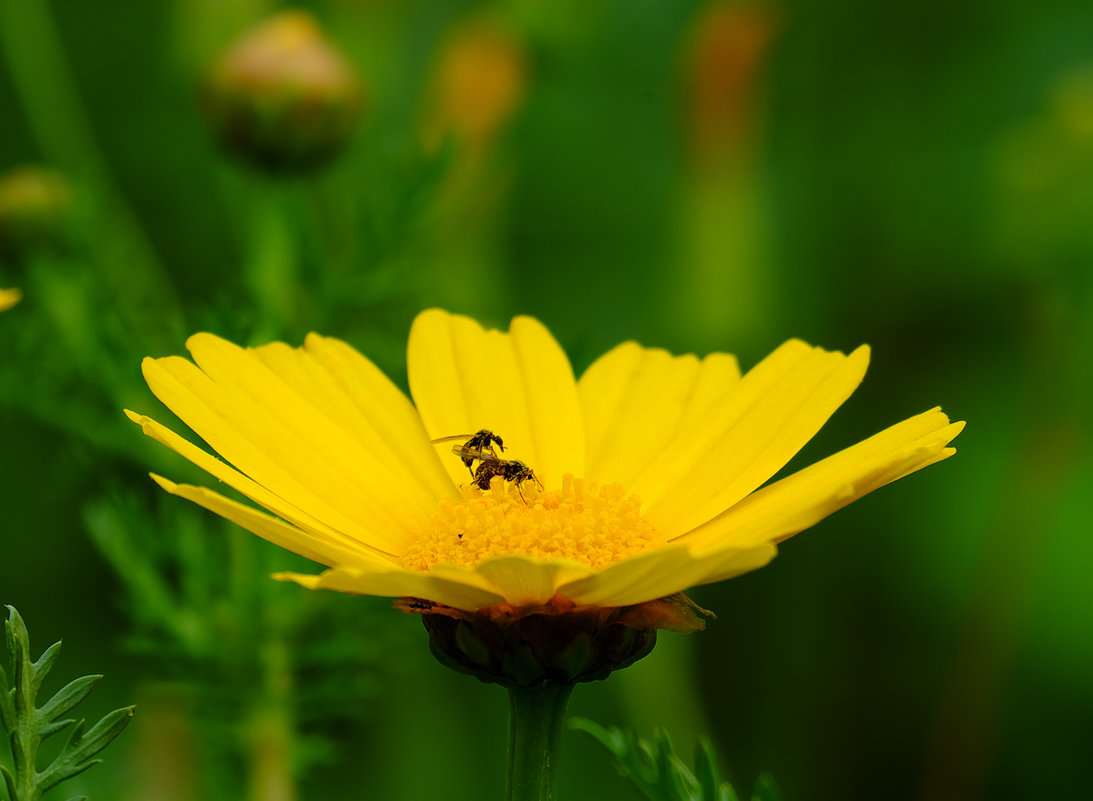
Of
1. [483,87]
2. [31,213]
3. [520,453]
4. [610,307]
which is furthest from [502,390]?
[610,307]

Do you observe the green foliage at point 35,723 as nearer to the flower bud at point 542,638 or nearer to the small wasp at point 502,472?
the flower bud at point 542,638

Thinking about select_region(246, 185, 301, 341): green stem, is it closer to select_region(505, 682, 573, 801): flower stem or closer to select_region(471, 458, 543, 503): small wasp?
select_region(471, 458, 543, 503): small wasp

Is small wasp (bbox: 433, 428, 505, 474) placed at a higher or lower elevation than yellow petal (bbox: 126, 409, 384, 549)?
higher

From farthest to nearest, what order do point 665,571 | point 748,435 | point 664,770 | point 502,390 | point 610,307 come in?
1. point 610,307
2. point 502,390
3. point 748,435
4. point 664,770
5. point 665,571

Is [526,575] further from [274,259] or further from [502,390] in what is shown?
[274,259]

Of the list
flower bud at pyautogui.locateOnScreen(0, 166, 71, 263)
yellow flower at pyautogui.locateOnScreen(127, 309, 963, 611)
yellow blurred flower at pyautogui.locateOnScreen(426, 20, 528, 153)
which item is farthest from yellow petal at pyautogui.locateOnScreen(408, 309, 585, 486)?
yellow blurred flower at pyautogui.locateOnScreen(426, 20, 528, 153)
